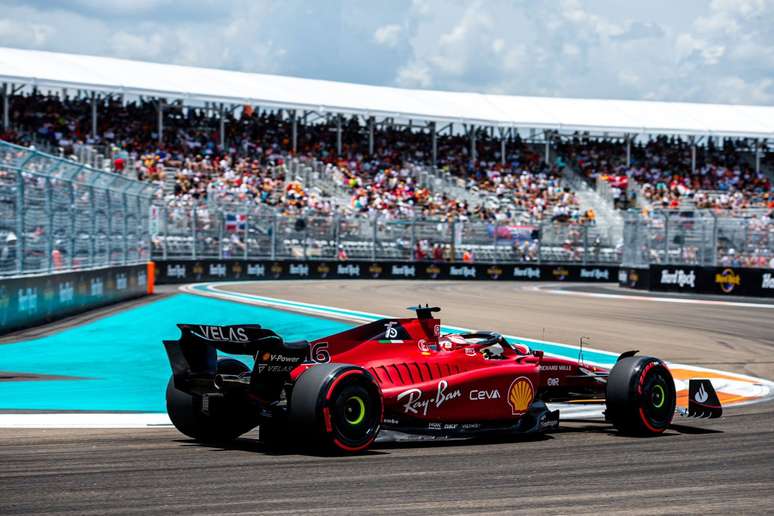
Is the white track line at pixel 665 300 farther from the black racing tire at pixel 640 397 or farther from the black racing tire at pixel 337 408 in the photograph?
the black racing tire at pixel 337 408

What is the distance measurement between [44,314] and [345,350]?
41.9 feet

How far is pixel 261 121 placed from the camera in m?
54.0

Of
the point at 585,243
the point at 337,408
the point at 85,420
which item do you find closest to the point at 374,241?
the point at 585,243

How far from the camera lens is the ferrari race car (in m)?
7.79

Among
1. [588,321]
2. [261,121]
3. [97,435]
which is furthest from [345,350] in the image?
[261,121]

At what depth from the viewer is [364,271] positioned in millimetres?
44844

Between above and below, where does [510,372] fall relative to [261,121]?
below

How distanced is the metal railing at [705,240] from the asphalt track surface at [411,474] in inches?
921

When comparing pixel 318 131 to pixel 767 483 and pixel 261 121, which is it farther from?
pixel 767 483

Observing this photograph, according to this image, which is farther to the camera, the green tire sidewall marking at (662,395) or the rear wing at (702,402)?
the rear wing at (702,402)

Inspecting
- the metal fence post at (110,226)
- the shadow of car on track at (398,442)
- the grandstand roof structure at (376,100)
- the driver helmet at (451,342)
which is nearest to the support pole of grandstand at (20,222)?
the metal fence post at (110,226)

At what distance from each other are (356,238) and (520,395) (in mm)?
35633

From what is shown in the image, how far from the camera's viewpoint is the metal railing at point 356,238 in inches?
1533

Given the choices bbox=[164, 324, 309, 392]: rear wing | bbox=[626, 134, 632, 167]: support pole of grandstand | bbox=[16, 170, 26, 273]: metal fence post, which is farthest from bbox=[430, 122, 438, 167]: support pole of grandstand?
bbox=[164, 324, 309, 392]: rear wing
